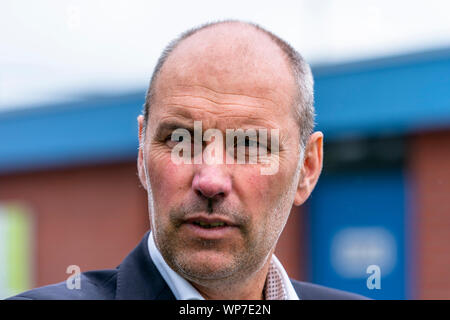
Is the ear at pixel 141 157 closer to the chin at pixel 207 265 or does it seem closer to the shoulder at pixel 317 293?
the chin at pixel 207 265

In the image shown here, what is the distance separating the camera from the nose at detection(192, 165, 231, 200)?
1424 millimetres

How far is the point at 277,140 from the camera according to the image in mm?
1616

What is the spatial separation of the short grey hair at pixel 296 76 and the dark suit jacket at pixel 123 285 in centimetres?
36

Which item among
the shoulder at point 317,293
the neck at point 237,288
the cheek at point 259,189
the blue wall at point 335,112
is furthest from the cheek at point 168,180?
the blue wall at point 335,112

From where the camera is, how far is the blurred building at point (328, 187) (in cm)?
517

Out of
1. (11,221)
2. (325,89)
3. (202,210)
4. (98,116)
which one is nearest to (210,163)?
(202,210)

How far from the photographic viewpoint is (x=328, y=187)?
20.2 ft

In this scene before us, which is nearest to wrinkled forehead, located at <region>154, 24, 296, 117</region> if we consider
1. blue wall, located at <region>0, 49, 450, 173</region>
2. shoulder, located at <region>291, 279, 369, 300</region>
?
shoulder, located at <region>291, 279, 369, 300</region>

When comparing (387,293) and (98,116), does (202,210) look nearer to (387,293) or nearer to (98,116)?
(387,293)

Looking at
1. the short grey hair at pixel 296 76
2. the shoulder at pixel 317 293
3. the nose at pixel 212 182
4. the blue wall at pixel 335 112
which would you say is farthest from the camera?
the blue wall at pixel 335 112

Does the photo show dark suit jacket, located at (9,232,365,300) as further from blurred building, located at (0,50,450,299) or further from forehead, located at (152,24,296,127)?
blurred building, located at (0,50,450,299)

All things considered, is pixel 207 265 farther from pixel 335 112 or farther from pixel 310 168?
pixel 335 112

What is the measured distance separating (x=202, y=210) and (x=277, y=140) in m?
0.31

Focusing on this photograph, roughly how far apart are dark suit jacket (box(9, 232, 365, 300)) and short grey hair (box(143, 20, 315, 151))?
36 centimetres
